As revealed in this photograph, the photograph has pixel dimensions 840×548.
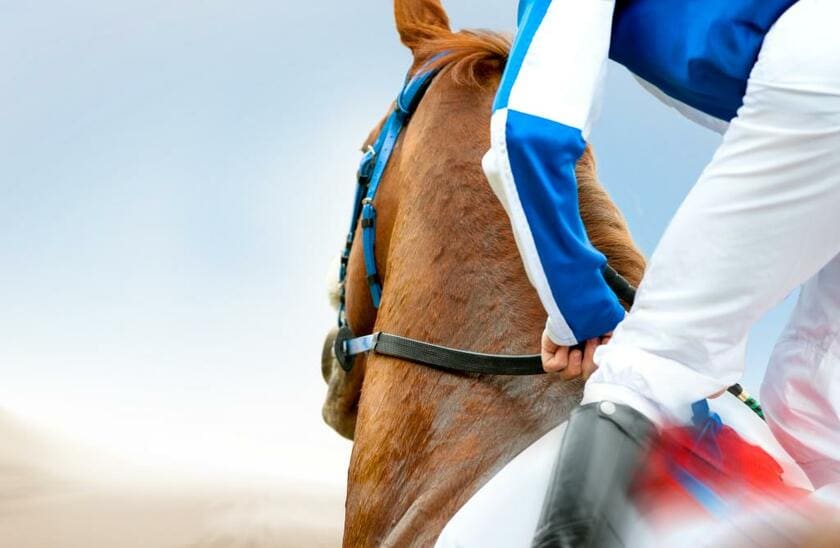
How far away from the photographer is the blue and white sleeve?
1.51m

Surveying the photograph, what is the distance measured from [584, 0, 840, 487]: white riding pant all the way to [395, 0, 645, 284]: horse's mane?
2.95 ft

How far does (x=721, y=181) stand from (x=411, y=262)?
1167mm

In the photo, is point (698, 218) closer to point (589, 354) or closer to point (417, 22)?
point (589, 354)

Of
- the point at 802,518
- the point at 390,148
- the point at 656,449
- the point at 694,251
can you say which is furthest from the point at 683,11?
the point at 390,148

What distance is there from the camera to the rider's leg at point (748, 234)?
1.31 m

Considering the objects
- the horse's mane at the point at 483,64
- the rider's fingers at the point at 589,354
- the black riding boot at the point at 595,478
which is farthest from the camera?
the horse's mane at the point at 483,64

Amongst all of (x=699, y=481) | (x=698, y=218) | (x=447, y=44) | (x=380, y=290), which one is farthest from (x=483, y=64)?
(x=699, y=481)

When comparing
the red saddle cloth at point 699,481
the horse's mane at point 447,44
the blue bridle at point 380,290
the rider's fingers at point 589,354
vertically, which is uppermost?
the horse's mane at point 447,44

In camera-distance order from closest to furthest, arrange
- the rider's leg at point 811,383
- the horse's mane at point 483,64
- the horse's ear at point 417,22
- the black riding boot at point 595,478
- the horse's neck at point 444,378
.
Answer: the black riding boot at point 595,478, the rider's leg at point 811,383, the horse's neck at point 444,378, the horse's mane at point 483,64, the horse's ear at point 417,22

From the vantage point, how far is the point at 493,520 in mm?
1547

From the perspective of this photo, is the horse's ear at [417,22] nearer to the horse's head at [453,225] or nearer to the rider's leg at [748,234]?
the horse's head at [453,225]

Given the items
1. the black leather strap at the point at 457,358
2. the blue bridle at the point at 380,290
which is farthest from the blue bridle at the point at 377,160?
the black leather strap at the point at 457,358

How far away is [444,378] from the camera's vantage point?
222 centimetres

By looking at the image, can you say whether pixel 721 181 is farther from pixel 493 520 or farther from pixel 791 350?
pixel 493 520
